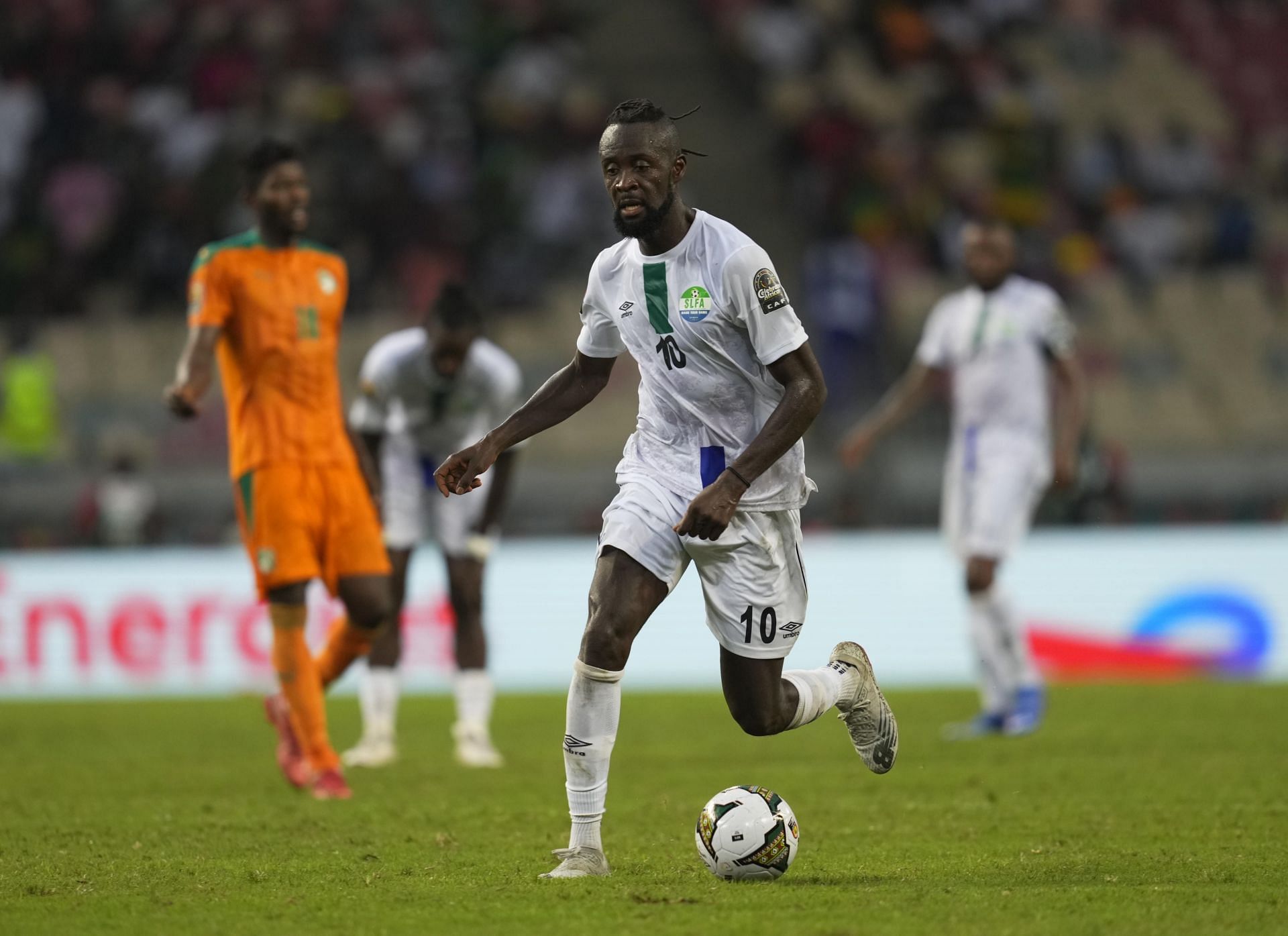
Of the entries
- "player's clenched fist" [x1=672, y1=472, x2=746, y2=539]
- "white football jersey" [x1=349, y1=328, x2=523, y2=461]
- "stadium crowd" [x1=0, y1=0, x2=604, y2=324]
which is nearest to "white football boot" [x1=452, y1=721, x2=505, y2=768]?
"white football jersey" [x1=349, y1=328, x2=523, y2=461]

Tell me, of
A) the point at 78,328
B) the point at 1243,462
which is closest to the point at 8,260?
the point at 78,328

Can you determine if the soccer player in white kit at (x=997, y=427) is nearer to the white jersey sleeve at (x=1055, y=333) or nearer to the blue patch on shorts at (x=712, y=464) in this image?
the white jersey sleeve at (x=1055, y=333)

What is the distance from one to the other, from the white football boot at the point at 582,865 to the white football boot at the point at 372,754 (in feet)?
13.1

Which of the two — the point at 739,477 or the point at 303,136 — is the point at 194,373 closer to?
the point at 739,477

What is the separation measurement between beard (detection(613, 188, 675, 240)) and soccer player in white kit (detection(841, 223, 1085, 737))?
5.07m

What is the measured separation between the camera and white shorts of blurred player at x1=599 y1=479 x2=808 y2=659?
5.75 m

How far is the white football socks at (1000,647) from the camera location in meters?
10.8

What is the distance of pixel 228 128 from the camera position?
67.7 ft

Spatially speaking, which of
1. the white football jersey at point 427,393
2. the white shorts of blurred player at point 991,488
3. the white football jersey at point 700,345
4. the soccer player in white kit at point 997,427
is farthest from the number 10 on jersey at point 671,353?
the white shorts of blurred player at point 991,488

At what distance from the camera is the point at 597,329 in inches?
239

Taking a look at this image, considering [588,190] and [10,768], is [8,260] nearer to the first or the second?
[588,190]

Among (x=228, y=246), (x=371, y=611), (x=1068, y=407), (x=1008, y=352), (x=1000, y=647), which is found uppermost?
(x=228, y=246)

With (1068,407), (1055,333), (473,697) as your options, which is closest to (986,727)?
(1068,407)

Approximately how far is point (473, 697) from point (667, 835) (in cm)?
320
